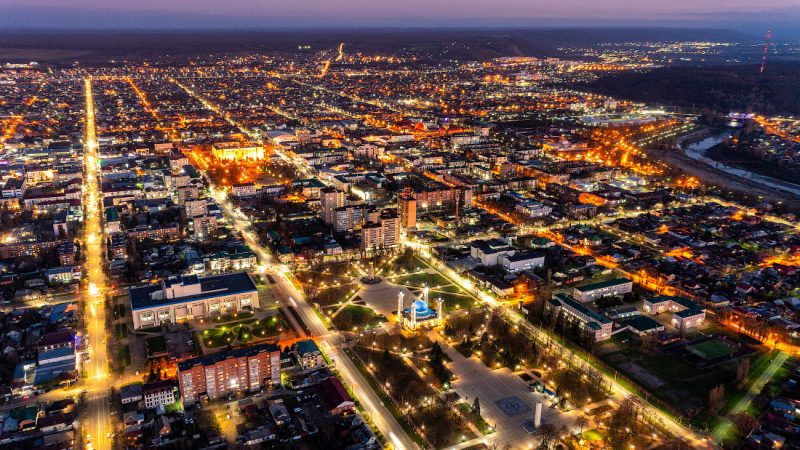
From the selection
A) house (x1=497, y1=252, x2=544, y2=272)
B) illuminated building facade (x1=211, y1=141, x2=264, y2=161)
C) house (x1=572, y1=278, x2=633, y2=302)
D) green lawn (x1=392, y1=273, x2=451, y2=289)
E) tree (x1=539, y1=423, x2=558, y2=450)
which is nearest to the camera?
tree (x1=539, y1=423, x2=558, y2=450)

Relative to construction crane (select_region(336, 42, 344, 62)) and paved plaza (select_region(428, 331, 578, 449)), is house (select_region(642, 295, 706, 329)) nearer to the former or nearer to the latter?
paved plaza (select_region(428, 331, 578, 449))

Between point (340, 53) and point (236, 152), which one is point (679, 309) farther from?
point (340, 53)

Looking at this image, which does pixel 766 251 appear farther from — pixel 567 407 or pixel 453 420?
pixel 453 420

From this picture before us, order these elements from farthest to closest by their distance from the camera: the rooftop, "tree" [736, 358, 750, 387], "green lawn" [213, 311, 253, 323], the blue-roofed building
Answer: "green lawn" [213, 311, 253, 323]
the rooftop
the blue-roofed building
"tree" [736, 358, 750, 387]

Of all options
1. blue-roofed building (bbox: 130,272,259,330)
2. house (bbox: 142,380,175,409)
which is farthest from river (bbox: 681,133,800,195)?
house (bbox: 142,380,175,409)

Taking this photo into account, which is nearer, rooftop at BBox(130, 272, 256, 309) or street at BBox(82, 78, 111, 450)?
street at BBox(82, 78, 111, 450)

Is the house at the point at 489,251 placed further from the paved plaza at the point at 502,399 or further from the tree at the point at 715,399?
the tree at the point at 715,399
